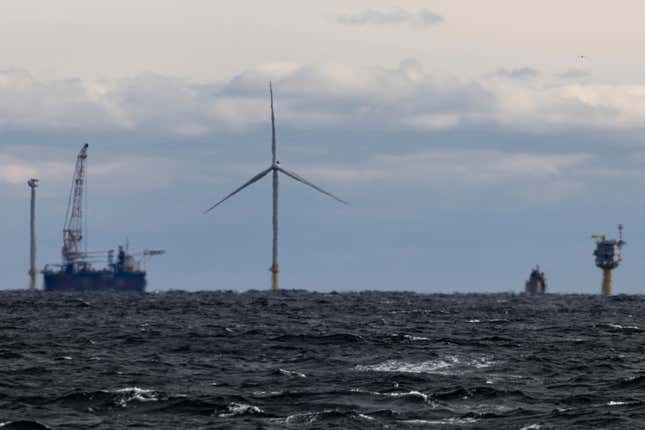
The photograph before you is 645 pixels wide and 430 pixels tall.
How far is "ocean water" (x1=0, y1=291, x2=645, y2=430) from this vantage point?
51.1 m

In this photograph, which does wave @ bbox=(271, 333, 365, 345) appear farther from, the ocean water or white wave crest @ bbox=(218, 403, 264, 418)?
white wave crest @ bbox=(218, 403, 264, 418)

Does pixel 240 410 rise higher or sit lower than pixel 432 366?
lower

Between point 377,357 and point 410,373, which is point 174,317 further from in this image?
point 410,373

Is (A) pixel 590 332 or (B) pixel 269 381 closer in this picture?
(B) pixel 269 381

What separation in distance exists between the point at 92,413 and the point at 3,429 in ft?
17.4

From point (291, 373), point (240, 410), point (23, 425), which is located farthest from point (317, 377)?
point (23, 425)

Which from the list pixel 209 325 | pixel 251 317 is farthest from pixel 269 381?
pixel 251 317

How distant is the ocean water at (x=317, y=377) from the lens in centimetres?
5109

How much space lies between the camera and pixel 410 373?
68.1 m

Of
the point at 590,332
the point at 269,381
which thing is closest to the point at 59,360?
the point at 269,381

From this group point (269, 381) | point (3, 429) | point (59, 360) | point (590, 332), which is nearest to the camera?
point (3, 429)

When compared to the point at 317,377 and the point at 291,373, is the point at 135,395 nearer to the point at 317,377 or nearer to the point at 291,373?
the point at 317,377

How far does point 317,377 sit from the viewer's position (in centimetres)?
6619

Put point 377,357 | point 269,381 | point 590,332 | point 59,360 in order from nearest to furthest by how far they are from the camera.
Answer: point 269,381, point 59,360, point 377,357, point 590,332
